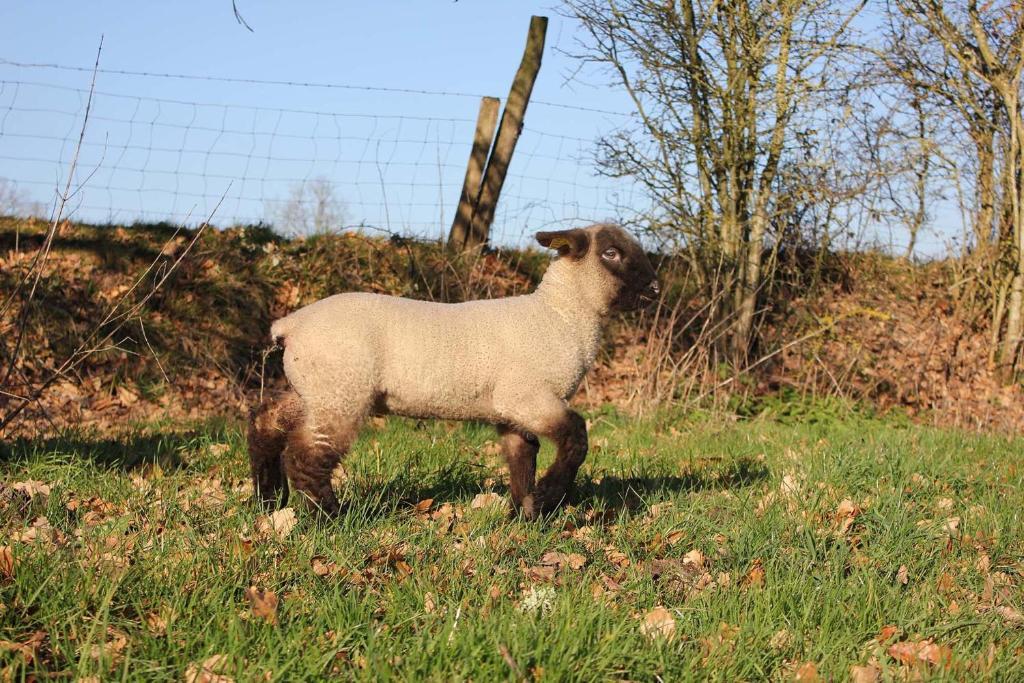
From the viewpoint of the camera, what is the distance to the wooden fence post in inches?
436

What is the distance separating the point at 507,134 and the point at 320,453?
7025 mm

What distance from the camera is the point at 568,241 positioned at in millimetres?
5465

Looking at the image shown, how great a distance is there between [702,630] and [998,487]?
3698 mm

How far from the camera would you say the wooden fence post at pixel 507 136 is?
11.1m

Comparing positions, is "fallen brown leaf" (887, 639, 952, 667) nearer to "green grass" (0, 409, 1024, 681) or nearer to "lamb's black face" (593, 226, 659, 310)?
"green grass" (0, 409, 1024, 681)

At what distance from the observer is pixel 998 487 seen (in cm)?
622

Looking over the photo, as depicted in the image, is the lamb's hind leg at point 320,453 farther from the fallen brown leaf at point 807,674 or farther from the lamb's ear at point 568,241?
the fallen brown leaf at point 807,674

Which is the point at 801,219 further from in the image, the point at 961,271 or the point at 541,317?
the point at 541,317

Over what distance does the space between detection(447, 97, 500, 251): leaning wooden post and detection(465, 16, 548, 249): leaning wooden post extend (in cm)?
9

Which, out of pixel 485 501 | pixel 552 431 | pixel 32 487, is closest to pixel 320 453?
pixel 485 501

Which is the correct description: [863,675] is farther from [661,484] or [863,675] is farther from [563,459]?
[661,484]

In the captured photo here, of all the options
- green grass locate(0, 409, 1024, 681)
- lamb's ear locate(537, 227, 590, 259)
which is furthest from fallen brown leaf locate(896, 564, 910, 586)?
lamb's ear locate(537, 227, 590, 259)

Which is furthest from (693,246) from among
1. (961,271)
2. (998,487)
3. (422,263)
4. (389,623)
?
(389,623)

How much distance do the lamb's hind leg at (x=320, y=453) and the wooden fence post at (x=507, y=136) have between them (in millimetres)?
6413
